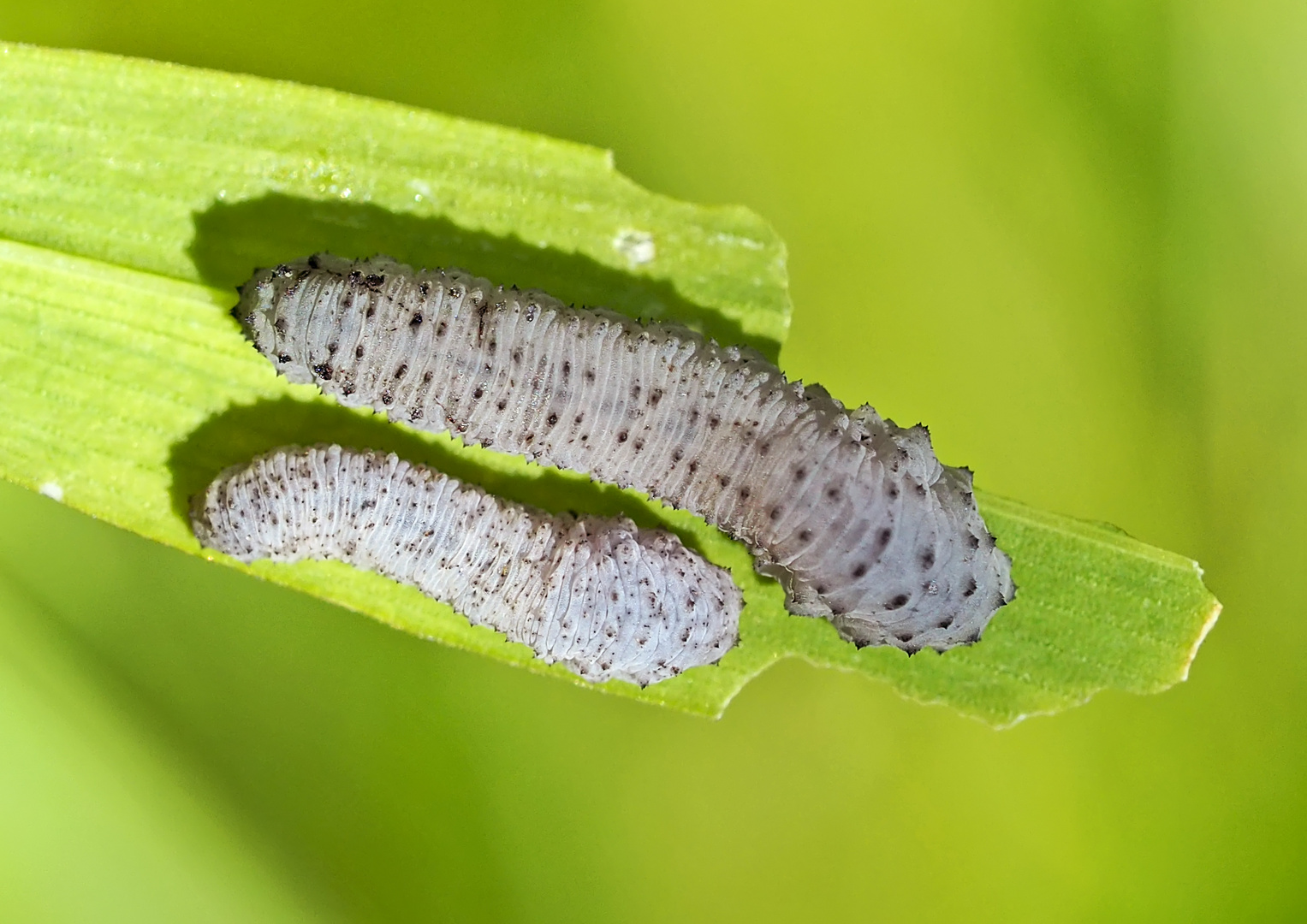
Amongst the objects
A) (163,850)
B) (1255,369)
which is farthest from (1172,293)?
(163,850)

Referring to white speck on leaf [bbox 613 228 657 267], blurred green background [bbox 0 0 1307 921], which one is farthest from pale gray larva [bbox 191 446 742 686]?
white speck on leaf [bbox 613 228 657 267]

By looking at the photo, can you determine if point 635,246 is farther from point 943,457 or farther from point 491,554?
point 943,457

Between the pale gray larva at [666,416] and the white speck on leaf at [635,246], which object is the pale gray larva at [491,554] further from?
the white speck on leaf at [635,246]

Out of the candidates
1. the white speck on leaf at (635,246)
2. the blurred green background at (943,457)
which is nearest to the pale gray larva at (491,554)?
the blurred green background at (943,457)

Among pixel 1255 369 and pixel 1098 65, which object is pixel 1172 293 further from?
pixel 1098 65

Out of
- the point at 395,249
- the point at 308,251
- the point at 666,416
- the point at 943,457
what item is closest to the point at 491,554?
the point at 666,416
